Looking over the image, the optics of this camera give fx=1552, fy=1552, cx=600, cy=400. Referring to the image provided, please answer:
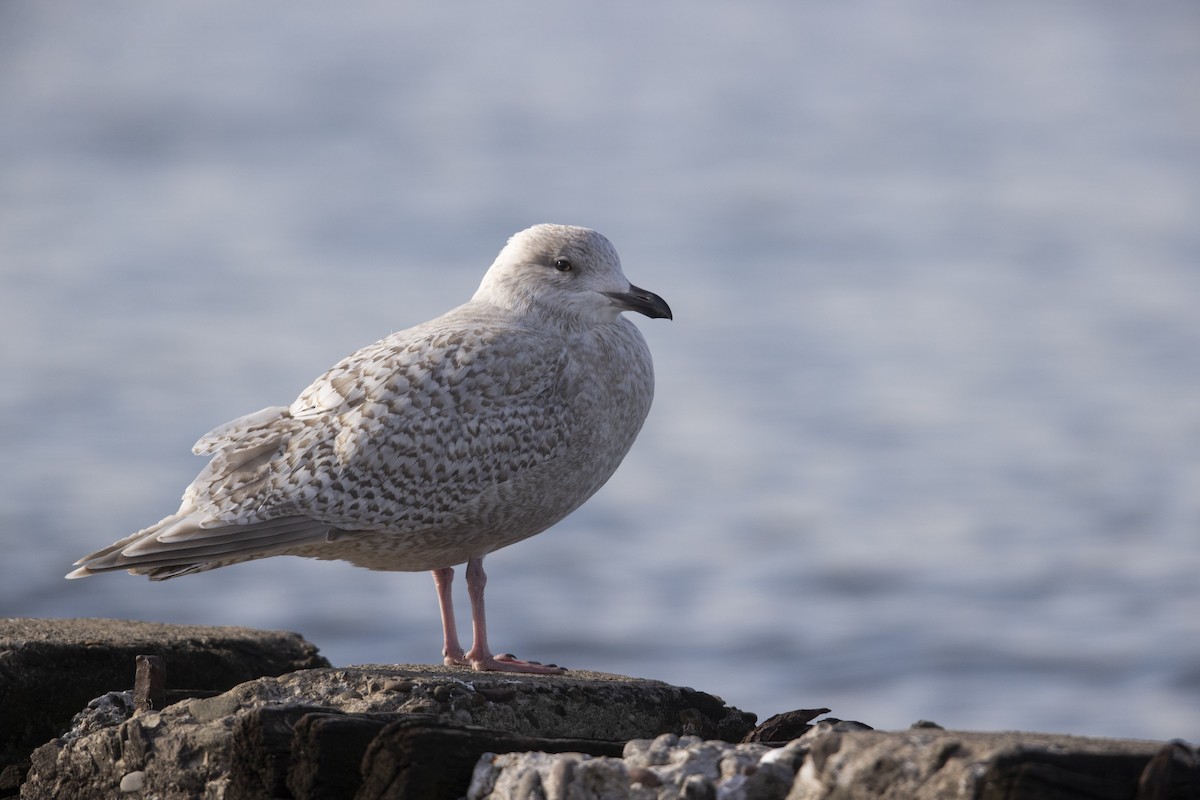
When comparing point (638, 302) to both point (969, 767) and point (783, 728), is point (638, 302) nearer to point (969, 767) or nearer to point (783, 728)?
point (783, 728)

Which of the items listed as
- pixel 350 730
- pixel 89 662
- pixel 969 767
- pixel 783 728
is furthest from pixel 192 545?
pixel 969 767

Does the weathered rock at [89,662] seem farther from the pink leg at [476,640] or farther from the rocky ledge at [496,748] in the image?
the pink leg at [476,640]

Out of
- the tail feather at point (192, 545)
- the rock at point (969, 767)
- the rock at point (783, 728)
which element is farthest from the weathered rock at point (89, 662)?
the rock at point (969, 767)

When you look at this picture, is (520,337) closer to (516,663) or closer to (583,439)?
(583,439)

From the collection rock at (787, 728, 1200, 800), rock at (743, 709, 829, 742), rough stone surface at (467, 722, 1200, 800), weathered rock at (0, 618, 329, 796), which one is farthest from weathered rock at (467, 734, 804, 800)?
weathered rock at (0, 618, 329, 796)

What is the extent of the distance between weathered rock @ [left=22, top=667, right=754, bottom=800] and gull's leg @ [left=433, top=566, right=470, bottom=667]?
740 mm

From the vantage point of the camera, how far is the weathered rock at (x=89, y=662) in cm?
538

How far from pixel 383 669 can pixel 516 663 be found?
1.25 metres

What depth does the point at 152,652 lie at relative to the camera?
19.0ft

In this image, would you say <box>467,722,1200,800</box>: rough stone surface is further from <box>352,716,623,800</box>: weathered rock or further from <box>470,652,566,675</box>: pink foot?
<box>470,652,566,675</box>: pink foot

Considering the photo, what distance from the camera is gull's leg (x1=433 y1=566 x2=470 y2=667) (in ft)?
22.0

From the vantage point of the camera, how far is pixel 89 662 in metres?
5.60

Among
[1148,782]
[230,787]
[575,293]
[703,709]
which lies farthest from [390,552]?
[1148,782]

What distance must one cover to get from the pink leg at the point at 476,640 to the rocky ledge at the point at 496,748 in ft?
2.30
